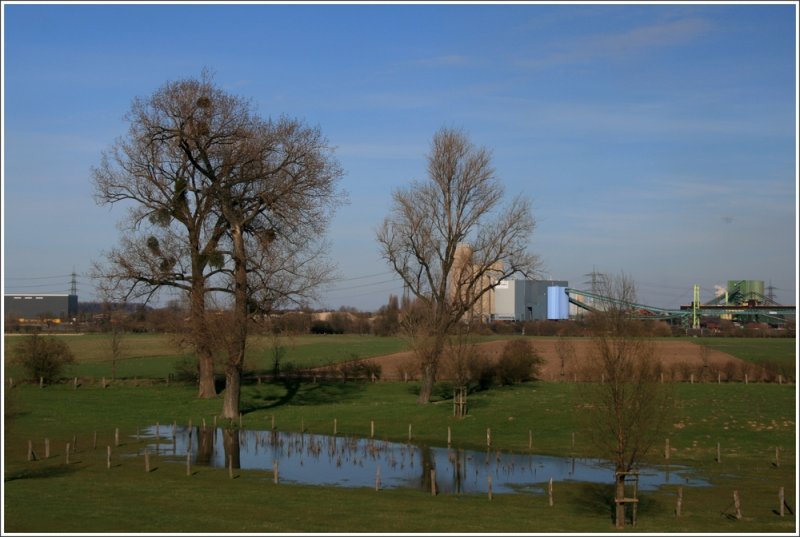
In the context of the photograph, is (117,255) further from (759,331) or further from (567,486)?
(759,331)

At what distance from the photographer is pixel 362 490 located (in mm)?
26969

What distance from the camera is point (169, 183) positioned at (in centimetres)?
4616

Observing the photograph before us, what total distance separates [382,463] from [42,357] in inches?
1309

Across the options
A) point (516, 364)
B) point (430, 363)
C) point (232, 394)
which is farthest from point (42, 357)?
point (516, 364)

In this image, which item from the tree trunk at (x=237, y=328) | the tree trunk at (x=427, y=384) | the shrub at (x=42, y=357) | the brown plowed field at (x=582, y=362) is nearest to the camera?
the tree trunk at (x=237, y=328)

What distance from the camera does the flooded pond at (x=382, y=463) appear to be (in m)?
29.1

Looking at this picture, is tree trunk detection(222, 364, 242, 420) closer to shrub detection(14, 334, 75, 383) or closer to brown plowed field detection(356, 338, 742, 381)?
brown plowed field detection(356, 338, 742, 381)

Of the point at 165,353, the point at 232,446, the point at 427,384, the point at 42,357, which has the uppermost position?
the point at 42,357

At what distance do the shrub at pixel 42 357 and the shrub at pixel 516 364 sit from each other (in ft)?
96.4

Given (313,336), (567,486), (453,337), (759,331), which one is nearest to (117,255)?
(453,337)

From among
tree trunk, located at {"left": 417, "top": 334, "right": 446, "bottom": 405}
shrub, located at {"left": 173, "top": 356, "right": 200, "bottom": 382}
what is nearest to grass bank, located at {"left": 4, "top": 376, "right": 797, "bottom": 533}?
tree trunk, located at {"left": 417, "top": 334, "right": 446, "bottom": 405}

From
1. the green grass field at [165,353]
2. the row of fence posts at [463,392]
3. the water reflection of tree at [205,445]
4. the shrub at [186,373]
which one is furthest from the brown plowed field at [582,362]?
the water reflection of tree at [205,445]

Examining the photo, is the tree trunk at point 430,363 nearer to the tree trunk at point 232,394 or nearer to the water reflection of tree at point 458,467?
the tree trunk at point 232,394

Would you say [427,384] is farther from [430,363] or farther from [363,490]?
[363,490]
